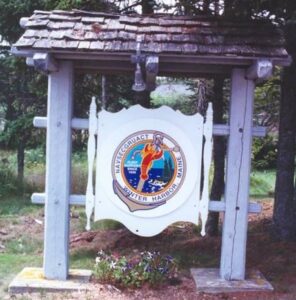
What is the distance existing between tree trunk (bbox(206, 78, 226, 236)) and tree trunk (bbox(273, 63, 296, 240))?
88 cm

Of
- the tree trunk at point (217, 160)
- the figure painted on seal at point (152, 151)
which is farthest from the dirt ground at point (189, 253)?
the figure painted on seal at point (152, 151)

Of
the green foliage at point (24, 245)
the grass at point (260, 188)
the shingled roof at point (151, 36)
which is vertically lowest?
the grass at point (260, 188)

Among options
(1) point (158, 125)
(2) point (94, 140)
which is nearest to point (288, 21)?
(1) point (158, 125)

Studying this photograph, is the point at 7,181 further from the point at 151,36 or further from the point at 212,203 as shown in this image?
the point at 151,36

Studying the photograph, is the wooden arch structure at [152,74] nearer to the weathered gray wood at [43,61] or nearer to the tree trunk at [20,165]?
the weathered gray wood at [43,61]

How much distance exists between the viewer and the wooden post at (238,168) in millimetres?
5480

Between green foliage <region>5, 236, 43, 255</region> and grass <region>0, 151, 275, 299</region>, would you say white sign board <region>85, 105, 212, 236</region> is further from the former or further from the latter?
green foliage <region>5, 236, 43, 255</region>

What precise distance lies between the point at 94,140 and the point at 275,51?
200cm

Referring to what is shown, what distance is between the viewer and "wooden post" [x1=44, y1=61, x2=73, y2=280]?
546 centimetres

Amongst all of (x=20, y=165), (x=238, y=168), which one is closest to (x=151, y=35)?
(x=238, y=168)

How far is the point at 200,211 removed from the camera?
5.54 m

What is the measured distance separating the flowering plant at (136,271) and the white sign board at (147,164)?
1.12 ft

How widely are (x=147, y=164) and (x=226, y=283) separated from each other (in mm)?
1489

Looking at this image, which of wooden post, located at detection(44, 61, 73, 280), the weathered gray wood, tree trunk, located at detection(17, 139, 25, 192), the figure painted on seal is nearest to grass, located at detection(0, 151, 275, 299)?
tree trunk, located at detection(17, 139, 25, 192)
